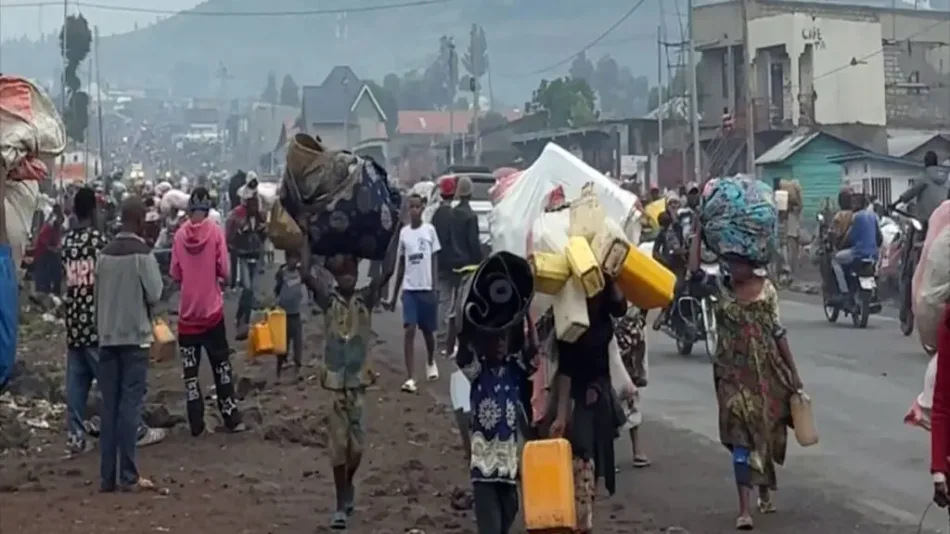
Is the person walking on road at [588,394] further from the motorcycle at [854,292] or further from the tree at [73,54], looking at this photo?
the tree at [73,54]

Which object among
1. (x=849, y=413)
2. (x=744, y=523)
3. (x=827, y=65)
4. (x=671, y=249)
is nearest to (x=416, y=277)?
(x=671, y=249)

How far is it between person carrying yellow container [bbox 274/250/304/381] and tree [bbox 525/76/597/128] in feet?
206

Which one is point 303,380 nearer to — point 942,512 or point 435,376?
point 435,376

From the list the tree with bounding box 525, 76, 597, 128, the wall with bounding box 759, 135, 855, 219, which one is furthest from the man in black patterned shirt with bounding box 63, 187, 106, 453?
the tree with bounding box 525, 76, 597, 128

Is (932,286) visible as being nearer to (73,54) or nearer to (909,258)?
(909,258)

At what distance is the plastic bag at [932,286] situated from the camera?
638 cm

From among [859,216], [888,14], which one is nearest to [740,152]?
[888,14]

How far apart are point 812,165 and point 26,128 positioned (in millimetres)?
42786

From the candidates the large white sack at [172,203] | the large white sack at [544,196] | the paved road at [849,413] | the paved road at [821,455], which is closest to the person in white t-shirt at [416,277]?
the paved road at [821,455]

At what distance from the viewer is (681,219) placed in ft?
64.9

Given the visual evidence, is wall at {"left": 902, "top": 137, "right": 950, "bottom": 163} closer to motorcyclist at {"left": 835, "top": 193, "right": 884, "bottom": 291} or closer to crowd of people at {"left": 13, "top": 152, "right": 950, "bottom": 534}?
motorcyclist at {"left": 835, "top": 193, "right": 884, "bottom": 291}

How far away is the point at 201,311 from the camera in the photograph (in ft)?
43.3

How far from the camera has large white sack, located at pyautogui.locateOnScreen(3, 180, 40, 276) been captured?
816 centimetres

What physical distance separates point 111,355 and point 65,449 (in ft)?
7.47
